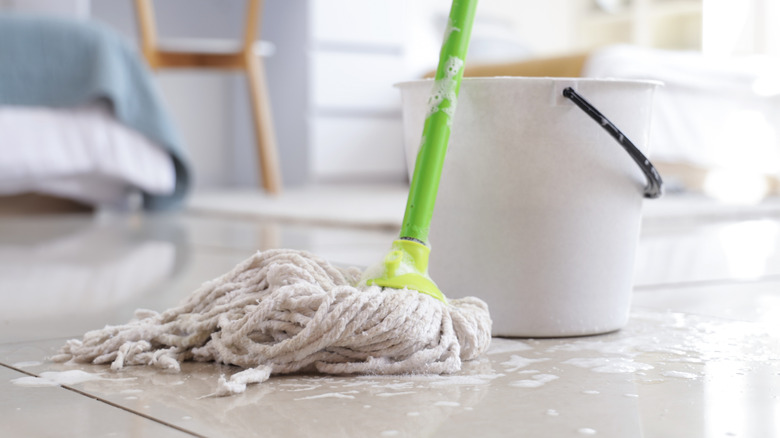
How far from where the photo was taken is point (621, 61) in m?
2.88

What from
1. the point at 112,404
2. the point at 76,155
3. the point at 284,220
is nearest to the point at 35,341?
the point at 112,404

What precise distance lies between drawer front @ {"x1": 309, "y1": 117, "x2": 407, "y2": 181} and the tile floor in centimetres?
295

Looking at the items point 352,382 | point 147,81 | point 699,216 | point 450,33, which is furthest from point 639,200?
point 147,81

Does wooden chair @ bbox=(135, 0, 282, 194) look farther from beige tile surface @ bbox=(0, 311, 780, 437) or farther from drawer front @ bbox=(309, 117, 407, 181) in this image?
beige tile surface @ bbox=(0, 311, 780, 437)

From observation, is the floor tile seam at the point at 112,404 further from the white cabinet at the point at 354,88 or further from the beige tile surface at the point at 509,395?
the white cabinet at the point at 354,88

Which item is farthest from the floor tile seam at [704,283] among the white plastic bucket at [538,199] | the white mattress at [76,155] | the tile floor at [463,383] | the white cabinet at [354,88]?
the white cabinet at [354,88]

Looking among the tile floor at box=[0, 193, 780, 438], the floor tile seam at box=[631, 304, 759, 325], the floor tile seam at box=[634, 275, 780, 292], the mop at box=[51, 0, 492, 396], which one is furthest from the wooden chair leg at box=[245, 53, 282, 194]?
the mop at box=[51, 0, 492, 396]

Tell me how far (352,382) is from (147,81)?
2.07 metres

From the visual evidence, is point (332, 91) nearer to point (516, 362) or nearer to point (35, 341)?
point (35, 341)

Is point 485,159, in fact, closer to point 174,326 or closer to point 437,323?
point 437,323

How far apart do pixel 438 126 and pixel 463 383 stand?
233 mm

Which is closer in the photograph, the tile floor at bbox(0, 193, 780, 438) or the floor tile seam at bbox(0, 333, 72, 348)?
the tile floor at bbox(0, 193, 780, 438)

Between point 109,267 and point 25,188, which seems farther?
point 25,188

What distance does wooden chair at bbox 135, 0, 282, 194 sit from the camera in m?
3.22
